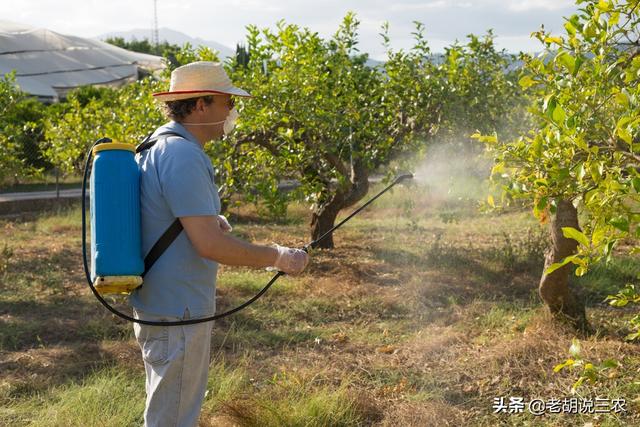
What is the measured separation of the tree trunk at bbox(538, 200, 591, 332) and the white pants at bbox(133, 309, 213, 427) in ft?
9.86

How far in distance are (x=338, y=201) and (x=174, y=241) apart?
19.6 feet

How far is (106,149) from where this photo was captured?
2.57 meters

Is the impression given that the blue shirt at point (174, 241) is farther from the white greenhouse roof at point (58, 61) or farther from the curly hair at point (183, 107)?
the white greenhouse roof at point (58, 61)

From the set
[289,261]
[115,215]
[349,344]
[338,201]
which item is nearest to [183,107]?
[115,215]

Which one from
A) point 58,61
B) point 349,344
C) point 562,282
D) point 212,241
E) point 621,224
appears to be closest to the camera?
point 621,224

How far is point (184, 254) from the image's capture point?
2.60m

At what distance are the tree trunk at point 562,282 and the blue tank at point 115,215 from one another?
127 inches

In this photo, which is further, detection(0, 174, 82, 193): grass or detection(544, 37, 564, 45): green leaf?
detection(0, 174, 82, 193): grass

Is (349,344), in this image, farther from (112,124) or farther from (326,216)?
(112,124)

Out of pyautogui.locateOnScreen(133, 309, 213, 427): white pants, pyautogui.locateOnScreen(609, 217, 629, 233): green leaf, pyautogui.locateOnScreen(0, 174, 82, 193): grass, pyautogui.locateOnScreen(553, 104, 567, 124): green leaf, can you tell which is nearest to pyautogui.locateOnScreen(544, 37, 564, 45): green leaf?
pyautogui.locateOnScreen(553, 104, 567, 124): green leaf

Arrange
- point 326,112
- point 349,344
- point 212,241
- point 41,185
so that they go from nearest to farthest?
point 212,241
point 349,344
point 326,112
point 41,185

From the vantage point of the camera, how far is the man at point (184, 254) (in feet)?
8.22

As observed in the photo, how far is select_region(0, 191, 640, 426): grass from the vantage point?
154 inches

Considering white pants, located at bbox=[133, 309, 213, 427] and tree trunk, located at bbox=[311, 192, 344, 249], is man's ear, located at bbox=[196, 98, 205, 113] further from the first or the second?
tree trunk, located at bbox=[311, 192, 344, 249]
